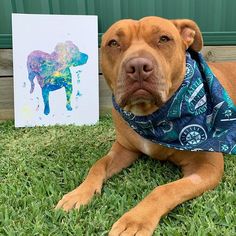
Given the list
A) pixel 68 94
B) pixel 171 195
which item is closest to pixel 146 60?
pixel 171 195

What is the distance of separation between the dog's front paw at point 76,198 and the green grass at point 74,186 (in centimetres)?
5

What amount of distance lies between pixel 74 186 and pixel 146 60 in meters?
0.89

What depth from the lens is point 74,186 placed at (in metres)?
2.48

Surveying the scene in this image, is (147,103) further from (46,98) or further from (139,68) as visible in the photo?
(46,98)

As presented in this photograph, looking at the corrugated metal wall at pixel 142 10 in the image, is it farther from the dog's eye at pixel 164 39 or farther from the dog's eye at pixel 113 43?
the dog's eye at pixel 164 39

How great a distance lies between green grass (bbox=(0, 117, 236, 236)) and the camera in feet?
6.36

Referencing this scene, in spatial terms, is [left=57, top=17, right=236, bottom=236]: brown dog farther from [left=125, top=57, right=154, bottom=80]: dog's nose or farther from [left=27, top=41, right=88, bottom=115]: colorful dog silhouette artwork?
[left=27, top=41, right=88, bottom=115]: colorful dog silhouette artwork

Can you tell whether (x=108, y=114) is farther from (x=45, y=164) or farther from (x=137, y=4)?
(x=45, y=164)

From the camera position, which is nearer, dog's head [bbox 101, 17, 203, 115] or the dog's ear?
dog's head [bbox 101, 17, 203, 115]

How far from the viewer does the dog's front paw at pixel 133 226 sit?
1.84 m

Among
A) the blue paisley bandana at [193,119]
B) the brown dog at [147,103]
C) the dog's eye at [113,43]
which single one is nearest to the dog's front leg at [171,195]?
the brown dog at [147,103]

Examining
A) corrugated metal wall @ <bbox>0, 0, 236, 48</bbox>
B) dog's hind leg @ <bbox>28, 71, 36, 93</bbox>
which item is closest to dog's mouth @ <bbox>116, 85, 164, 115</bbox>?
dog's hind leg @ <bbox>28, 71, 36, 93</bbox>

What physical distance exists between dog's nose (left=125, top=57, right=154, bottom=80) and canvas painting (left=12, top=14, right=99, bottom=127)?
1960mm

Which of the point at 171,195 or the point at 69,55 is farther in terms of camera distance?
the point at 69,55
